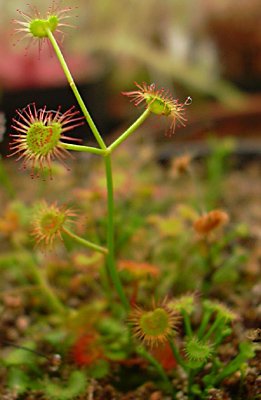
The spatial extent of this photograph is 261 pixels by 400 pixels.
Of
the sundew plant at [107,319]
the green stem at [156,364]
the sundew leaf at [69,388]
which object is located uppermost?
the sundew plant at [107,319]

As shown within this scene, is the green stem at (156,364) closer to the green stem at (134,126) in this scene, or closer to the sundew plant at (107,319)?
the sundew plant at (107,319)

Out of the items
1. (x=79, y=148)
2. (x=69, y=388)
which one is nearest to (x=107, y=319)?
(x=69, y=388)

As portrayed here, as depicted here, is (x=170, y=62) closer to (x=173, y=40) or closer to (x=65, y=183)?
(x=173, y=40)

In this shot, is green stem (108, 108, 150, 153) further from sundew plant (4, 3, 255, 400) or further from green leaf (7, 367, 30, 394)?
green leaf (7, 367, 30, 394)

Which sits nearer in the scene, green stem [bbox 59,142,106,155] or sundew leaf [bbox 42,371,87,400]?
green stem [bbox 59,142,106,155]

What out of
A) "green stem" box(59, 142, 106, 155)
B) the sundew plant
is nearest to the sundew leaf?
the sundew plant

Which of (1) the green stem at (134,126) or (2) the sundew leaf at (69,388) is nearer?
(1) the green stem at (134,126)

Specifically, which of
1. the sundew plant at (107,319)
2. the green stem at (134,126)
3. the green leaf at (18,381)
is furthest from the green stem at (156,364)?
the green stem at (134,126)
